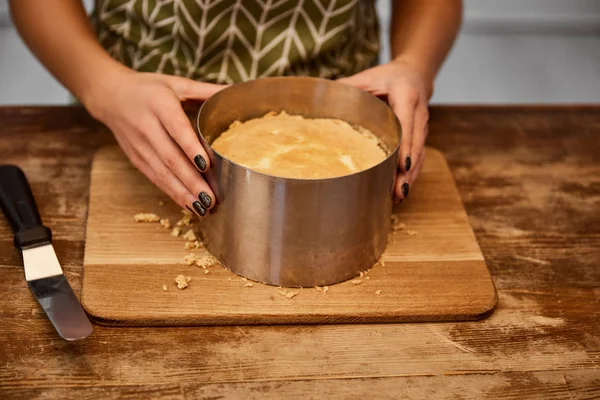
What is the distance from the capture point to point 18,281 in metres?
0.95

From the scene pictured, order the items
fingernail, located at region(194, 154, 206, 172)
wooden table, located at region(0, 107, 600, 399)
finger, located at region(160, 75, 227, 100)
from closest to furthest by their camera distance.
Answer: wooden table, located at region(0, 107, 600, 399) → fingernail, located at region(194, 154, 206, 172) → finger, located at region(160, 75, 227, 100)

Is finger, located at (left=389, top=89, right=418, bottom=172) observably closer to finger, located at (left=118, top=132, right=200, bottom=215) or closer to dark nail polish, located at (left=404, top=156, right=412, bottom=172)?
dark nail polish, located at (left=404, top=156, right=412, bottom=172)

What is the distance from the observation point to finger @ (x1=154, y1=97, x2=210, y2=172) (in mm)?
933

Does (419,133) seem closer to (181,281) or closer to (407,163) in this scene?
(407,163)

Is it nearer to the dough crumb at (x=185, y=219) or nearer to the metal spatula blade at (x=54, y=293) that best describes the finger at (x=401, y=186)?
the dough crumb at (x=185, y=219)

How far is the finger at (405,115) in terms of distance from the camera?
102 centimetres

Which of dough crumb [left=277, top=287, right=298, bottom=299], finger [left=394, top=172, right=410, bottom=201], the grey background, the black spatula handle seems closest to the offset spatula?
the black spatula handle

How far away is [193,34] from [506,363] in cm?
75

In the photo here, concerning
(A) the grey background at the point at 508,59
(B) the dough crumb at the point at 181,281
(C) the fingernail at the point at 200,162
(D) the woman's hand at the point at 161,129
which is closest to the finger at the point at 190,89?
(D) the woman's hand at the point at 161,129

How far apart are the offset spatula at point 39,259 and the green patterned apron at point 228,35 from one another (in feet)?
1.13

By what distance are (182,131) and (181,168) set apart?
0.17 feet

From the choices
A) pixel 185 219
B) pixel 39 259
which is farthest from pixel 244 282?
pixel 39 259

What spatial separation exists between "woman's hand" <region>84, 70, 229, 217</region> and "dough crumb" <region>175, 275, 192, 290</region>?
0.30 feet

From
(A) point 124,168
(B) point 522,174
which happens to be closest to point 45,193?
(A) point 124,168
